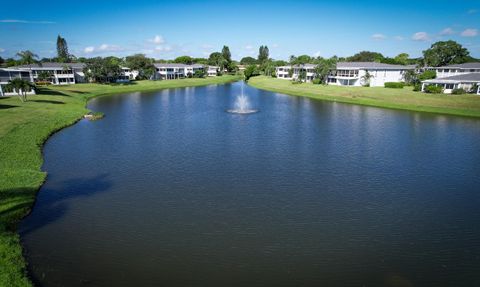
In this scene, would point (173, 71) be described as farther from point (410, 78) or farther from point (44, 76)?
point (410, 78)

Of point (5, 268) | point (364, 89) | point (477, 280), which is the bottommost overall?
Result: point (477, 280)

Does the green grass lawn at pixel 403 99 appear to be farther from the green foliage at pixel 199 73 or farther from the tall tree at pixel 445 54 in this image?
the green foliage at pixel 199 73

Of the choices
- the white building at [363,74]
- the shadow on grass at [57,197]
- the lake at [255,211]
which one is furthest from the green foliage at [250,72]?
the shadow on grass at [57,197]

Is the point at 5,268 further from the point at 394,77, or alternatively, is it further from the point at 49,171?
the point at 394,77

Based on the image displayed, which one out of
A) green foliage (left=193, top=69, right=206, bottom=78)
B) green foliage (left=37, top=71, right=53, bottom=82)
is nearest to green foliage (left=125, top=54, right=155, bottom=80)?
green foliage (left=193, top=69, right=206, bottom=78)

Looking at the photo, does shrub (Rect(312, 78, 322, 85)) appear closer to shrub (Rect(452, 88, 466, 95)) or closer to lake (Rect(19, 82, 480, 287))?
shrub (Rect(452, 88, 466, 95))

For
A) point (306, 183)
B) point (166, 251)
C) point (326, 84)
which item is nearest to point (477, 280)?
point (306, 183)
